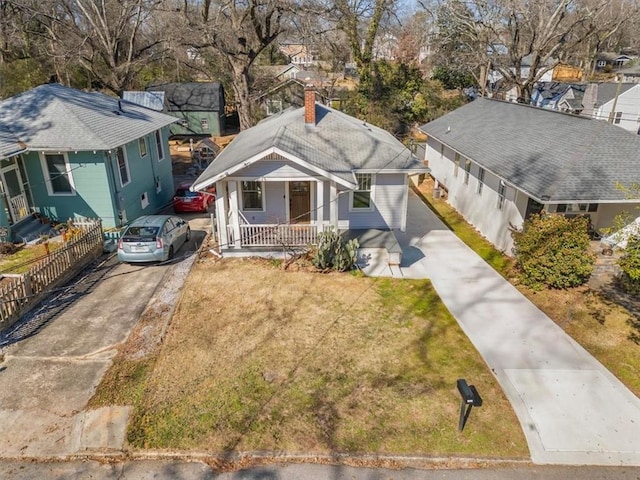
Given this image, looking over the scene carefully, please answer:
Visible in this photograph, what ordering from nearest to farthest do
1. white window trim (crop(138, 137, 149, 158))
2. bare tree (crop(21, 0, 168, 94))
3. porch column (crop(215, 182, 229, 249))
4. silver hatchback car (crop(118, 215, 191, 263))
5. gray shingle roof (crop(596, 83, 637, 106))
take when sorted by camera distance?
silver hatchback car (crop(118, 215, 191, 263))
porch column (crop(215, 182, 229, 249))
white window trim (crop(138, 137, 149, 158))
bare tree (crop(21, 0, 168, 94))
gray shingle roof (crop(596, 83, 637, 106))

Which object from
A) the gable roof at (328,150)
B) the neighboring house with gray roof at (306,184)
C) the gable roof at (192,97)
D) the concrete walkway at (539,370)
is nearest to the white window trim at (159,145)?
the gable roof at (328,150)

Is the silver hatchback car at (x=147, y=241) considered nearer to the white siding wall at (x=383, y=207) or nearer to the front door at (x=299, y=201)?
the front door at (x=299, y=201)

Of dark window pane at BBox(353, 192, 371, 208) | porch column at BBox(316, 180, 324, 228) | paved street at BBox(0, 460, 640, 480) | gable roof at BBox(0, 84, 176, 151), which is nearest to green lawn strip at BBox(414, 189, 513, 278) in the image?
dark window pane at BBox(353, 192, 371, 208)

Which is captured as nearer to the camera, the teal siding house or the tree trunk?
the teal siding house

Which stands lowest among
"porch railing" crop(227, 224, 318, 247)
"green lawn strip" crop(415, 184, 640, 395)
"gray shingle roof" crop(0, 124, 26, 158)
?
"green lawn strip" crop(415, 184, 640, 395)

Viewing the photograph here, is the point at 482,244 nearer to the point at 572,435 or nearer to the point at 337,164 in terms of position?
the point at 337,164

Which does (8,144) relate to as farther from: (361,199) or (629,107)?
(629,107)

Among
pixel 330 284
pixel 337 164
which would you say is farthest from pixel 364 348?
pixel 337 164

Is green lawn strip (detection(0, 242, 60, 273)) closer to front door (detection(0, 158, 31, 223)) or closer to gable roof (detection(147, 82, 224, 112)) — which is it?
front door (detection(0, 158, 31, 223))
